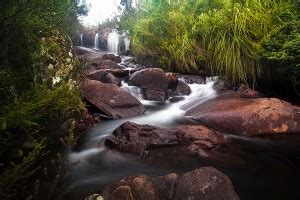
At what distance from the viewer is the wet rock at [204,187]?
10.6 ft

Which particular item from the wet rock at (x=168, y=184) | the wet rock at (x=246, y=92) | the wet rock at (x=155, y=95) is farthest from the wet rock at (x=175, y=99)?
the wet rock at (x=168, y=184)

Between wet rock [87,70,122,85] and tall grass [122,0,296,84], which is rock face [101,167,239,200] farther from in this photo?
wet rock [87,70,122,85]

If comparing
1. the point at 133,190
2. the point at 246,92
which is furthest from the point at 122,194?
the point at 246,92

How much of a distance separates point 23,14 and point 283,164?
13.2ft

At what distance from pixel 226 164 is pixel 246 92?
3336 millimetres

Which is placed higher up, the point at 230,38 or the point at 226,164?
the point at 230,38

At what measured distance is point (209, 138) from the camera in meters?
5.35

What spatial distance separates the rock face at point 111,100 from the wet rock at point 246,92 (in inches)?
92.5

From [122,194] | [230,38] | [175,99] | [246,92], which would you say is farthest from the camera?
[175,99]

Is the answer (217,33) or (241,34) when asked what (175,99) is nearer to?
Result: (217,33)

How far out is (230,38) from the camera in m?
7.93

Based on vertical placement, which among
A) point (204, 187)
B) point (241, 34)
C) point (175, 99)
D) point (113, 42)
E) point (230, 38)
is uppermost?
point (241, 34)

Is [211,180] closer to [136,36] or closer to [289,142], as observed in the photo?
[289,142]

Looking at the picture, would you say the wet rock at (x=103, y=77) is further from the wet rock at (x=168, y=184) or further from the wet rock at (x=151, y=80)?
the wet rock at (x=168, y=184)
